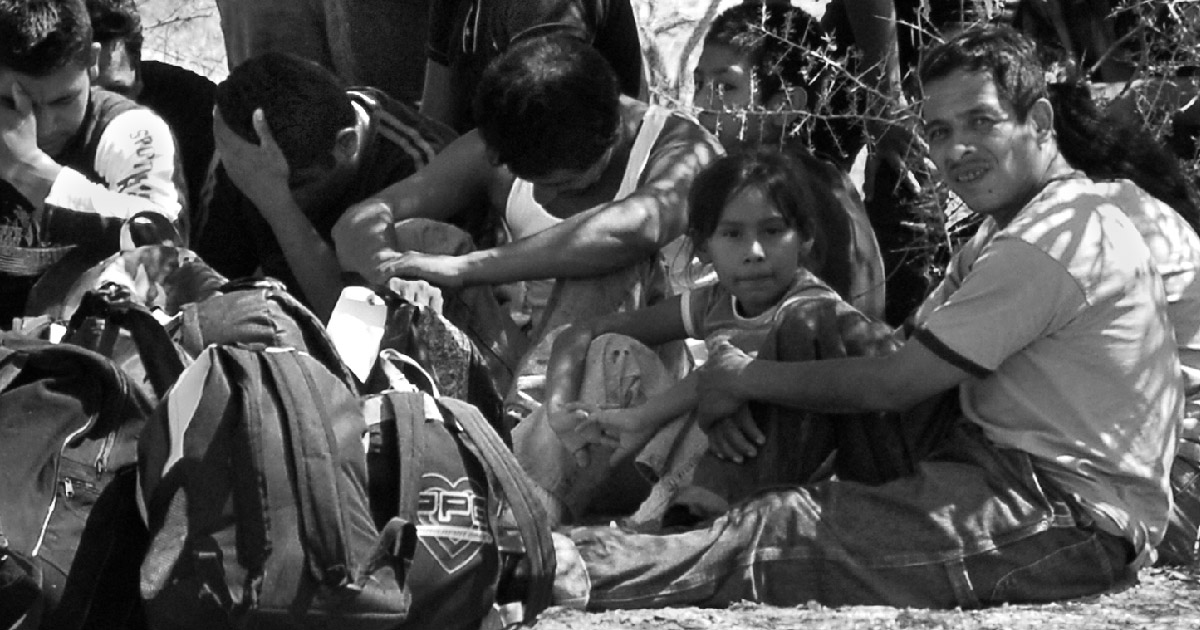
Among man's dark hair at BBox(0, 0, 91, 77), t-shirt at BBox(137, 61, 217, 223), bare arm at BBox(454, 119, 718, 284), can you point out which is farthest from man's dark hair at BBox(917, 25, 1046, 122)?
t-shirt at BBox(137, 61, 217, 223)

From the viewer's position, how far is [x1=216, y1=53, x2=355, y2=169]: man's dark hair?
200 inches

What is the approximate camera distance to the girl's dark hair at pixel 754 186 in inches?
173

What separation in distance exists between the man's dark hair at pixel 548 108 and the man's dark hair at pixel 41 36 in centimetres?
101

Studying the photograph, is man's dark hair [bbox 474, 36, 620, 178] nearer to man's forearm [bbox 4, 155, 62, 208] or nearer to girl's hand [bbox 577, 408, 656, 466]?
girl's hand [bbox 577, 408, 656, 466]

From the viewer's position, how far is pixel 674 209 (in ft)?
15.6

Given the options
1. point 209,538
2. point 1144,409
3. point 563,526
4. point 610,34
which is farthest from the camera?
point 610,34

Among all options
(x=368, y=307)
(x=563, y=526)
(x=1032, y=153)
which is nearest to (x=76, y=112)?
(x=368, y=307)

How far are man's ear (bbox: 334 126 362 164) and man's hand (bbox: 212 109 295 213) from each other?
0.14 meters

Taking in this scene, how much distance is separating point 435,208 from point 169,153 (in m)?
0.66

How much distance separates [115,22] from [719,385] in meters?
2.33

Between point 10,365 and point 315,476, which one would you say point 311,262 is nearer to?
point 10,365

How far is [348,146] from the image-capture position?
517 centimetres

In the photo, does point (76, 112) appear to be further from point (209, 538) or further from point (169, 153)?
point (209, 538)

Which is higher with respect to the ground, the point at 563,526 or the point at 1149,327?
the point at 1149,327
